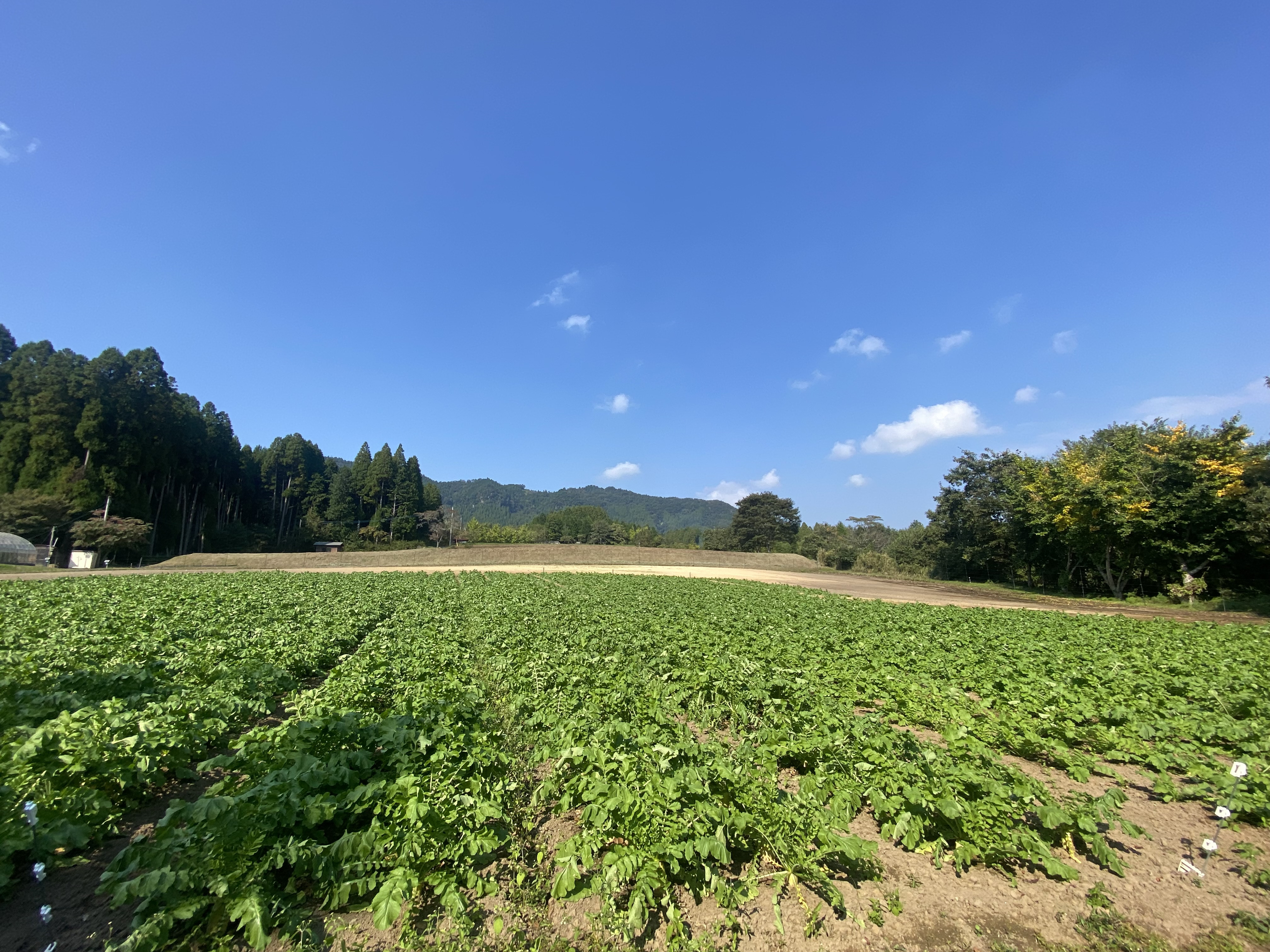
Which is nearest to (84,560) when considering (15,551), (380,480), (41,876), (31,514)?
(15,551)

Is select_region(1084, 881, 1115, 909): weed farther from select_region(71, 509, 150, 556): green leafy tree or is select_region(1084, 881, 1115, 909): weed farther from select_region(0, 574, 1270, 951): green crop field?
select_region(71, 509, 150, 556): green leafy tree

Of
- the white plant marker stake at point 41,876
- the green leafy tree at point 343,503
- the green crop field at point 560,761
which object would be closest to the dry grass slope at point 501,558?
the green leafy tree at point 343,503

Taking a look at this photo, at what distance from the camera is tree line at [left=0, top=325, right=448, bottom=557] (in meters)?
48.0

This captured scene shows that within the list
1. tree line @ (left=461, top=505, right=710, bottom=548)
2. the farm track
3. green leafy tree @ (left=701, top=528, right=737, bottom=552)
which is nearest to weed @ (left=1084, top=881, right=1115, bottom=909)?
the farm track

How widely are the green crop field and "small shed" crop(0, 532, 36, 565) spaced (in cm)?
4727

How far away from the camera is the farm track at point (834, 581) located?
25.2 metres

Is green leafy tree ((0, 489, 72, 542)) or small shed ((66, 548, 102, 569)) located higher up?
green leafy tree ((0, 489, 72, 542))

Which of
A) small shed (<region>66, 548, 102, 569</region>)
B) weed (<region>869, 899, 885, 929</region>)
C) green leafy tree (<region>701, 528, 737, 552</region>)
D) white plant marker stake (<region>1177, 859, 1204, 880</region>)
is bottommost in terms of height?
small shed (<region>66, 548, 102, 569</region>)

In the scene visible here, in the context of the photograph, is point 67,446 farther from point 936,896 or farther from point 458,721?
point 936,896

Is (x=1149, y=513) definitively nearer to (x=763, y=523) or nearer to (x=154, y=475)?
(x=763, y=523)

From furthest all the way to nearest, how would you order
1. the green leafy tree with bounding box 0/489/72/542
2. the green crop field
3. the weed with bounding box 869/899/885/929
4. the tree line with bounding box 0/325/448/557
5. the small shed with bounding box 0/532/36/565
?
the tree line with bounding box 0/325/448/557
the green leafy tree with bounding box 0/489/72/542
the small shed with bounding box 0/532/36/565
the weed with bounding box 869/899/885/929
the green crop field

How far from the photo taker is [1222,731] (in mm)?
6406

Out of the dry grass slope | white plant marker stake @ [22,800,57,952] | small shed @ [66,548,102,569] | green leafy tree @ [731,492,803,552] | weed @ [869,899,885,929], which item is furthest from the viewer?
green leafy tree @ [731,492,803,552]

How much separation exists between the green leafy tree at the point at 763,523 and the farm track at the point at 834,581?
107 feet
